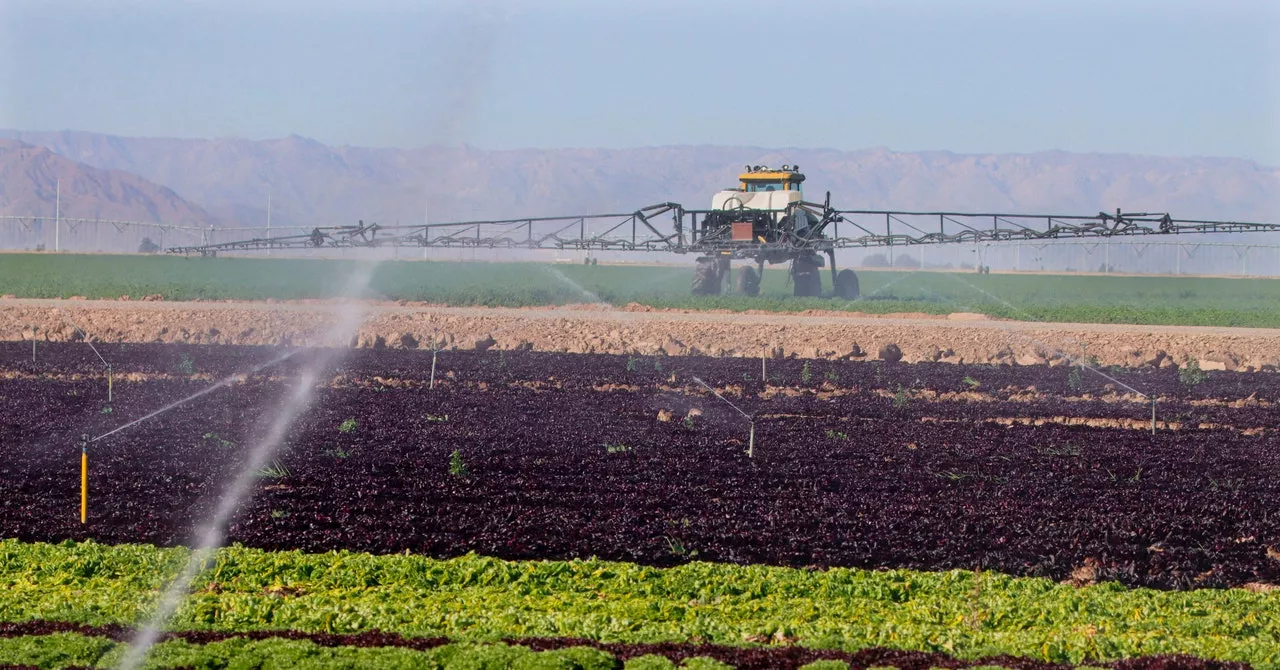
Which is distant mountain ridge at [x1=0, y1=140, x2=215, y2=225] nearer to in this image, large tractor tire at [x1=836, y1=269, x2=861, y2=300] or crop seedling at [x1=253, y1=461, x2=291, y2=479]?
large tractor tire at [x1=836, y1=269, x2=861, y2=300]

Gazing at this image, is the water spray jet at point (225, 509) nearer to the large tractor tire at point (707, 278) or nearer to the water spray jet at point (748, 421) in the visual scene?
the water spray jet at point (748, 421)

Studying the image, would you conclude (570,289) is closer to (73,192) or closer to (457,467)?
(457,467)

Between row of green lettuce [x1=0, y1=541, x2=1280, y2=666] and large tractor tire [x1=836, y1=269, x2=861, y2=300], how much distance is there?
1584 inches

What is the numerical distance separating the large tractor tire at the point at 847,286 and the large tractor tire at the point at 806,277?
0.74 metres

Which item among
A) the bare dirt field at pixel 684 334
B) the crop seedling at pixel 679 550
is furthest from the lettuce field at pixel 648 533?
the bare dirt field at pixel 684 334

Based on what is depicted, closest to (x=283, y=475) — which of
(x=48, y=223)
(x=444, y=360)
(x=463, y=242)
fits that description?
(x=444, y=360)

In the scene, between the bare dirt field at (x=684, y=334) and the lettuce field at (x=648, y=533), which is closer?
the lettuce field at (x=648, y=533)

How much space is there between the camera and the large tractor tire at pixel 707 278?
52.2 metres

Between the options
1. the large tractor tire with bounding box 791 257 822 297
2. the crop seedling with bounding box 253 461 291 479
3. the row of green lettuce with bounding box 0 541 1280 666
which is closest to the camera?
the row of green lettuce with bounding box 0 541 1280 666

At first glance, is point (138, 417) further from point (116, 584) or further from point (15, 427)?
point (116, 584)

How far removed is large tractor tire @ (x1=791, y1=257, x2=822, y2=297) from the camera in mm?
52750

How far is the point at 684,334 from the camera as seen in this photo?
41.2 meters

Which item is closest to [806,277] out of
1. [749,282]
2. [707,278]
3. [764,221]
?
[749,282]

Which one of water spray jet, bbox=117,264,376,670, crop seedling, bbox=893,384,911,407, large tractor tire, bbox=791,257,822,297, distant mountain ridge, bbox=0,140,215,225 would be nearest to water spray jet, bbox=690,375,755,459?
crop seedling, bbox=893,384,911,407
